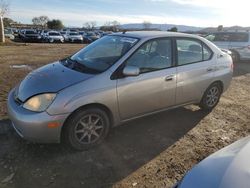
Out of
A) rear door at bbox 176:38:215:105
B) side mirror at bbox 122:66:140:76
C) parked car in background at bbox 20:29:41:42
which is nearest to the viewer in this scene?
side mirror at bbox 122:66:140:76

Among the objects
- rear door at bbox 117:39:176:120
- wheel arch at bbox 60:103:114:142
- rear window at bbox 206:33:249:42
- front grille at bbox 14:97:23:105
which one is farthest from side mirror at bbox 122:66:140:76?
rear window at bbox 206:33:249:42

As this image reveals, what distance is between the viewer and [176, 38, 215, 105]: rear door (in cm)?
490

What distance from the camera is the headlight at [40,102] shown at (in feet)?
11.9

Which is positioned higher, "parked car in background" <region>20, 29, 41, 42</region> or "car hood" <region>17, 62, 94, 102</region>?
"car hood" <region>17, 62, 94, 102</region>

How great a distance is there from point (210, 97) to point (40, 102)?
3563mm

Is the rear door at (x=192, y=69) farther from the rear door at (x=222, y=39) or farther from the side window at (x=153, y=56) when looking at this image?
the rear door at (x=222, y=39)

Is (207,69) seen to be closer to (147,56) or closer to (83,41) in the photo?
(147,56)

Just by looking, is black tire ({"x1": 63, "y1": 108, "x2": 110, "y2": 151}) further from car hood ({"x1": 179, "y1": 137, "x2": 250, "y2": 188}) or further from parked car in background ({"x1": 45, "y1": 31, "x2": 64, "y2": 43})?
parked car in background ({"x1": 45, "y1": 31, "x2": 64, "y2": 43})

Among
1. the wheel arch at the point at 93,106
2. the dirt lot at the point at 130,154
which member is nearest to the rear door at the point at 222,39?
the dirt lot at the point at 130,154

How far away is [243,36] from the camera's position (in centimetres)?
1382

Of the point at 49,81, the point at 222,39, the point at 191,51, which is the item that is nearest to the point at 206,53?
the point at 191,51

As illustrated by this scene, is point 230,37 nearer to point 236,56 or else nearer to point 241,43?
point 241,43

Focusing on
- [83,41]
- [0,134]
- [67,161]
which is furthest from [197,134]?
[83,41]

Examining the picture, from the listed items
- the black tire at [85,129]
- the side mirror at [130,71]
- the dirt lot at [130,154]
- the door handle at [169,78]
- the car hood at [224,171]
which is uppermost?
the side mirror at [130,71]
